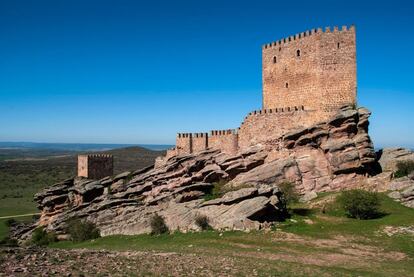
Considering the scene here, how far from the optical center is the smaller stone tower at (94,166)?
4738cm

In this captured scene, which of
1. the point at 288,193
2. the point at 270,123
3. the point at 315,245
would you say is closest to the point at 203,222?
the point at 315,245

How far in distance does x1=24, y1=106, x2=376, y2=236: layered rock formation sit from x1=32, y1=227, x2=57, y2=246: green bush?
98 cm

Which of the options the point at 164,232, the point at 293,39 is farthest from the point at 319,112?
the point at 164,232

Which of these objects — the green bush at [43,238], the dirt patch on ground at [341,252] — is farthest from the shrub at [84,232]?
the dirt patch on ground at [341,252]

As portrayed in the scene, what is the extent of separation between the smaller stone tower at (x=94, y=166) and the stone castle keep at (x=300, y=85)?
1507 centimetres

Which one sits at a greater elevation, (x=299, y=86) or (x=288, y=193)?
(x=299, y=86)

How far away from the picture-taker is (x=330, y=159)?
34.3 m

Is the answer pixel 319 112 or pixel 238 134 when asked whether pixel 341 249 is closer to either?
pixel 319 112

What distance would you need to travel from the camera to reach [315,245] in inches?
861

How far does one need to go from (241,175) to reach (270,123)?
492cm

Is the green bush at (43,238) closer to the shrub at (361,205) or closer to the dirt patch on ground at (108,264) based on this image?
the dirt patch on ground at (108,264)

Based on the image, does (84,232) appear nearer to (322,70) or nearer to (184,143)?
(184,143)

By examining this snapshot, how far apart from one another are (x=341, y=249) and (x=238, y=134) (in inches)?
734

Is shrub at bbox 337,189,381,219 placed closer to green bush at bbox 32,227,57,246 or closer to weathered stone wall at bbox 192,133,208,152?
weathered stone wall at bbox 192,133,208,152
